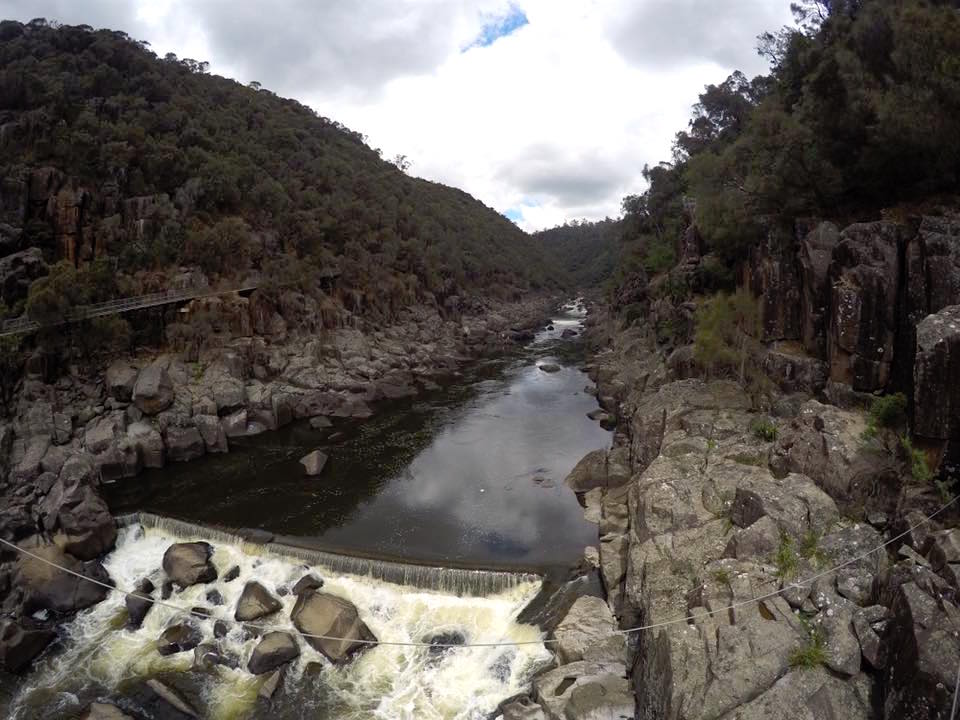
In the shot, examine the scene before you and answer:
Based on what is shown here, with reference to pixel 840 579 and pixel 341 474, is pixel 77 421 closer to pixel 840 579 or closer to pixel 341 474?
pixel 341 474

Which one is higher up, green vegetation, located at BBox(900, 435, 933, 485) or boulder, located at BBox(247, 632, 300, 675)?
green vegetation, located at BBox(900, 435, 933, 485)

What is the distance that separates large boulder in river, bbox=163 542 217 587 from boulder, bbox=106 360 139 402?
1246 centimetres

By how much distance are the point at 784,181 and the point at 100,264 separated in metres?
31.2

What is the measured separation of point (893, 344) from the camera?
13125 millimetres

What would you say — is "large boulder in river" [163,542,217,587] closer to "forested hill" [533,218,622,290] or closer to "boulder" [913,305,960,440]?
"boulder" [913,305,960,440]

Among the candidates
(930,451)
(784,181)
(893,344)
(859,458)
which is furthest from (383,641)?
(784,181)

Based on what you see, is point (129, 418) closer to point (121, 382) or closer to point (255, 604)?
point (121, 382)

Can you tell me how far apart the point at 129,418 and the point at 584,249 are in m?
142

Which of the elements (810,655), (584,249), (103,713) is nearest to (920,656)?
(810,655)

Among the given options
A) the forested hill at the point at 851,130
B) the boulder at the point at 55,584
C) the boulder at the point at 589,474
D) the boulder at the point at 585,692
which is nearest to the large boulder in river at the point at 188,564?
the boulder at the point at 55,584

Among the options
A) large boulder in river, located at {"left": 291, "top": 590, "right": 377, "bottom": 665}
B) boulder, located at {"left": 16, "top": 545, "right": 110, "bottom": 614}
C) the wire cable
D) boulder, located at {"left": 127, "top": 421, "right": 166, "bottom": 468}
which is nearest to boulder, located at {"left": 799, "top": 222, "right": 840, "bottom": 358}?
the wire cable

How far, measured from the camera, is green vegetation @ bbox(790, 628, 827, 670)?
8.51 m

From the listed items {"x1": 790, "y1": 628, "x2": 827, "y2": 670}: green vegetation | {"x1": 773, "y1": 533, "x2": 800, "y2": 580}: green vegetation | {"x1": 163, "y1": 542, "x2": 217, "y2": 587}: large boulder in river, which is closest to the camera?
{"x1": 790, "y1": 628, "x2": 827, "y2": 670}: green vegetation

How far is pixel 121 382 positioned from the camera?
85.6 feet
